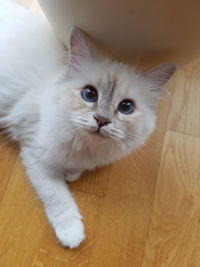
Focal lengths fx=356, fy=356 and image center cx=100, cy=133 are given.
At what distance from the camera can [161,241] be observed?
41.8 inches

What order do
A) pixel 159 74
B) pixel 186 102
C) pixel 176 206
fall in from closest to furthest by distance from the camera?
pixel 159 74 < pixel 176 206 < pixel 186 102

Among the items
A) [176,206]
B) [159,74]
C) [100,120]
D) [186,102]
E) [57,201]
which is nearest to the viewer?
[100,120]

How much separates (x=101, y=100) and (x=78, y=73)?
11 centimetres

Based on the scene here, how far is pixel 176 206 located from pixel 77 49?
0.58m

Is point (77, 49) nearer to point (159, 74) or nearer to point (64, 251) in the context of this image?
point (159, 74)

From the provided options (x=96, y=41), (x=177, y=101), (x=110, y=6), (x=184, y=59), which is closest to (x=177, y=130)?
(x=177, y=101)

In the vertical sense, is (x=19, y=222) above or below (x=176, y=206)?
below

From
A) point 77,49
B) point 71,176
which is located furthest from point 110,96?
point 71,176

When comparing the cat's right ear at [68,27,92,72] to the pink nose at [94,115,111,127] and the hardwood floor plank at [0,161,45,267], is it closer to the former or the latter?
the pink nose at [94,115,111,127]

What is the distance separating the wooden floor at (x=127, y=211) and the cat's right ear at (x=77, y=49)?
1.26ft

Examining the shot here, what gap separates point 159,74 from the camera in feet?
2.99

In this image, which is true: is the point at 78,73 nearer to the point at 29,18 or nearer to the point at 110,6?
the point at 110,6

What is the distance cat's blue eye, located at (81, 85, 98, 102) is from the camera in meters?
0.83

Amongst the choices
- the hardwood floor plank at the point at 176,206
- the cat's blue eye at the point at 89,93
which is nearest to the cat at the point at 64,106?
the cat's blue eye at the point at 89,93
